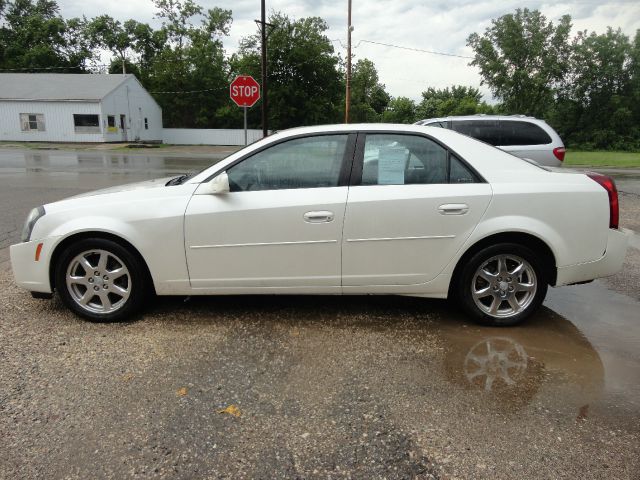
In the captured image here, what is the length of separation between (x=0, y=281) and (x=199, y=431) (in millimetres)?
3728

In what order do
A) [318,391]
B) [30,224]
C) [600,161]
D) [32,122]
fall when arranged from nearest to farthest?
[318,391]
[30,224]
[600,161]
[32,122]

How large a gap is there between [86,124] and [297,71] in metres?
17.8

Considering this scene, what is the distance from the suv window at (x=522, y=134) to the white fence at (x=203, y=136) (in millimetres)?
34925

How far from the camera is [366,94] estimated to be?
73.1 metres

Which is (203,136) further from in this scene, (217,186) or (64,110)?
(217,186)

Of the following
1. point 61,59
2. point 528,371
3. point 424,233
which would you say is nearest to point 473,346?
point 528,371

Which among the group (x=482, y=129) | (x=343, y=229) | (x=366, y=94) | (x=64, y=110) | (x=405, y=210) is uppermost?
(x=366, y=94)

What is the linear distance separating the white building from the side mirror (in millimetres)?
39285

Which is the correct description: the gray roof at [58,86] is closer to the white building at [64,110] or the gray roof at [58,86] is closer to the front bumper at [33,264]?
the white building at [64,110]

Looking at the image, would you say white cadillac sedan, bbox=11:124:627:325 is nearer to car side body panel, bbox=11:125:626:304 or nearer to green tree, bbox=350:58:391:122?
car side body panel, bbox=11:125:626:304

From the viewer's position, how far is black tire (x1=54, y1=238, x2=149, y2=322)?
13.0 ft

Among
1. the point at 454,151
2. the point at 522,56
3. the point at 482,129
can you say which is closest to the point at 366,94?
the point at 522,56

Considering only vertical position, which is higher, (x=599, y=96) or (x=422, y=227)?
(x=599, y=96)

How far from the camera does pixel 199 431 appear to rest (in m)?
2.69
